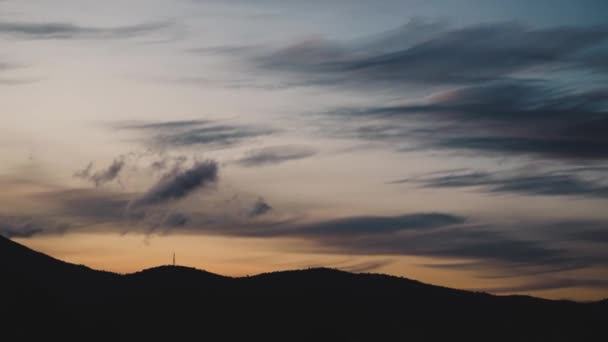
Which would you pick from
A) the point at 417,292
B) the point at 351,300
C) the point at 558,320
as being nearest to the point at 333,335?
the point at 351,300

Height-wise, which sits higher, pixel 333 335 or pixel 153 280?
pixel 153 280

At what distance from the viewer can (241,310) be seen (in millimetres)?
173125

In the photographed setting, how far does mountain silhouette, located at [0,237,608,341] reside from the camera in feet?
509

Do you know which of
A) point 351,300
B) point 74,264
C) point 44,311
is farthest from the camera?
point 351,300

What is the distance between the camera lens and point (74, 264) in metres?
180

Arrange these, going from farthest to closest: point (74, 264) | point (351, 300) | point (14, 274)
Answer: point (351, 300)
point (74, 264)
point (14, 274)

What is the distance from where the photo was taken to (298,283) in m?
193

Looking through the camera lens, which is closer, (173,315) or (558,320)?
(173,315)

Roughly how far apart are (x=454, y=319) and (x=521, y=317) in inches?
554

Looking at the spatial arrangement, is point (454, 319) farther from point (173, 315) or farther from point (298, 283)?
point (173, 315)

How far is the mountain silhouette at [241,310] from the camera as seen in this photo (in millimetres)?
155250

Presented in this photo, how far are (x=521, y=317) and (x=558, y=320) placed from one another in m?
7.24

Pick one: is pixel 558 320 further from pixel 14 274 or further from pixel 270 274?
pixel 14 274

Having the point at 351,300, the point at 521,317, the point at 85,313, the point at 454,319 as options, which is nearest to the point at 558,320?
the point at 521,317
